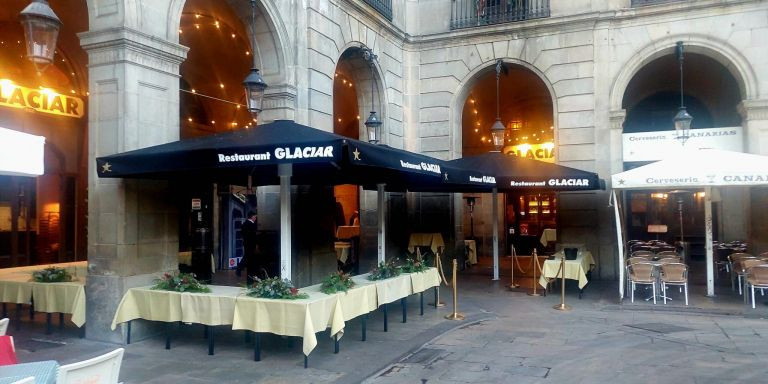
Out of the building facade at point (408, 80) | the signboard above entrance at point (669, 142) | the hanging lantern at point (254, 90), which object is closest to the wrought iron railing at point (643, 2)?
the building facade at point (408, 80)

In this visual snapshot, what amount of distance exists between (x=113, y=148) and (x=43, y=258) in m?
8.78

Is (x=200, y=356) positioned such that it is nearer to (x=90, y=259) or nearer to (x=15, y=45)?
(x=90, y=259)

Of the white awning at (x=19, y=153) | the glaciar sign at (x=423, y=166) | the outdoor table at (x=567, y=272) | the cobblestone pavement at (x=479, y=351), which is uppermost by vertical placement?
the glaciar sign at (x=423, y=166)

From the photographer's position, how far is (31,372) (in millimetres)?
Result: 4223

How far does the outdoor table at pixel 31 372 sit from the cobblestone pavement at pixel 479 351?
1.97 metres

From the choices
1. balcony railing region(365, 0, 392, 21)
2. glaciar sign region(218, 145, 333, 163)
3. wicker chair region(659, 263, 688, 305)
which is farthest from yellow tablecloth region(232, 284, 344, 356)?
balcony railing region(365, 0, 392, 21)

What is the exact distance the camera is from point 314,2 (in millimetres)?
11969

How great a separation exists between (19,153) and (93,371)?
2158 mm

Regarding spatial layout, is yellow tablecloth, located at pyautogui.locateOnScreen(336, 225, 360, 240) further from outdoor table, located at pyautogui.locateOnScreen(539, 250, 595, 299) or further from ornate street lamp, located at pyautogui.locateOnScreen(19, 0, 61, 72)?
ornate street lamp, located at pyautogui.locateOnScreen(19, 0, 61, 72)

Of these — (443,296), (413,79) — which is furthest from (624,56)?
(443,296)

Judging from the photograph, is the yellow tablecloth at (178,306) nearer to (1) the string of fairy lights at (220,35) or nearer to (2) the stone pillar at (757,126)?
(1) the string of fairy lights at (220,35)

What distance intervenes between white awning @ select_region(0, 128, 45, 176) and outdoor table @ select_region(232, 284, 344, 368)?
2962mm

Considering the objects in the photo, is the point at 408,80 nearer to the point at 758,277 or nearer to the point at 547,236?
the point at 547,236

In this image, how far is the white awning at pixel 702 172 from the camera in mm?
10203
